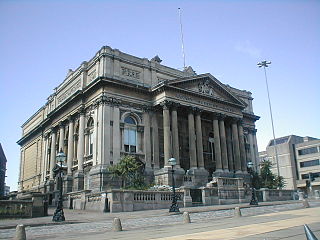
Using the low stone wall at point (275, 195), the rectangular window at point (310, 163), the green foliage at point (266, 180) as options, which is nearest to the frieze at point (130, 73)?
the low stone wall at point (275, 195)

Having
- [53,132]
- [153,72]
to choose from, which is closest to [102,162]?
[153,72]

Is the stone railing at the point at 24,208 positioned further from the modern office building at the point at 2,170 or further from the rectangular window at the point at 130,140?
the modern office building at the point at 2,170

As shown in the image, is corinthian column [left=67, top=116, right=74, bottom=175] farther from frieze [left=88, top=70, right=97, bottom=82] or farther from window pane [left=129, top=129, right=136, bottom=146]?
window pane [left=129, top=129, right=136, bottom=146]

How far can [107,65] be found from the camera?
1626 inches

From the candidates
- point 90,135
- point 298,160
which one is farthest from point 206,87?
point 298,160

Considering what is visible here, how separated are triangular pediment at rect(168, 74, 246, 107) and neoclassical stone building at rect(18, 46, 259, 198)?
→ 0.45ft

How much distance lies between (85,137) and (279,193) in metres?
25.8

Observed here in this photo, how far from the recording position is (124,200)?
27.2 metres

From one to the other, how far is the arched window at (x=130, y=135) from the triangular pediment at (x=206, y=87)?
6918mm

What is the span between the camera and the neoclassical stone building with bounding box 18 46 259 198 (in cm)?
4003

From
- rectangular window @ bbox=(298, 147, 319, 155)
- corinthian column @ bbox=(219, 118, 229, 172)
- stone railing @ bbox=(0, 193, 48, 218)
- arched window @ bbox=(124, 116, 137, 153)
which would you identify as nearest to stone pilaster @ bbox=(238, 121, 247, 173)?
corinthian column @ bbox=(219, 118, 229, 172)

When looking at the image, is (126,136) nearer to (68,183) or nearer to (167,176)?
(167,176)

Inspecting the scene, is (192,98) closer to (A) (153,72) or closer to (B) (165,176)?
(A) (153,72)

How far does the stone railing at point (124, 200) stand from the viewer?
2687 centimetres
